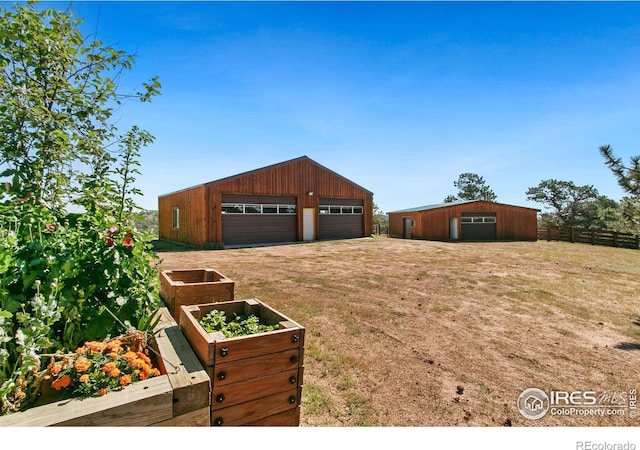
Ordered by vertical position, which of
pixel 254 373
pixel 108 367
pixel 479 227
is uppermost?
pixel 479 227

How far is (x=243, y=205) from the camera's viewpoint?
580 inches

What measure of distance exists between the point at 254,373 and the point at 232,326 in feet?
1.49

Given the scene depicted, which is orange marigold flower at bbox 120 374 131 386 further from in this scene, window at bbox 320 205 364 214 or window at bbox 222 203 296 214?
window at bbox 320 205 364 214

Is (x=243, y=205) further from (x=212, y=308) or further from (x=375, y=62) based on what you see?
(x=212, y=308)

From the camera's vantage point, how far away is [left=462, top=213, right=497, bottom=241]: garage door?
21.6 m

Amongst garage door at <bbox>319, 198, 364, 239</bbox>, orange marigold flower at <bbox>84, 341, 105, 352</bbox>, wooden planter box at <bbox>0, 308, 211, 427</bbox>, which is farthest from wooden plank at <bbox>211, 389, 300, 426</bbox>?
garage door at <bbox>319, 198, 364, 239</bbox>

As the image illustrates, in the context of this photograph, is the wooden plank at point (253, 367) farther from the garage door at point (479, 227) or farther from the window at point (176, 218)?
the garage door at point (479, 227)

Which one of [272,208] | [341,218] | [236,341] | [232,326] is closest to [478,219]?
[341,218]

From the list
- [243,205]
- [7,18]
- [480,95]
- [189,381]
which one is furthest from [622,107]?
[243,205]

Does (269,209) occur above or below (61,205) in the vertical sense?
above

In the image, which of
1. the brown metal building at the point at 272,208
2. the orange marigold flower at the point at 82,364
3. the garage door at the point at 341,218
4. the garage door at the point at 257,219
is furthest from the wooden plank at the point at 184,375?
the garage door at the point at 341,218

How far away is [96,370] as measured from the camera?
140cm

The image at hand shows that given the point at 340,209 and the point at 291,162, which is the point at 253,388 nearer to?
the point at 291,162

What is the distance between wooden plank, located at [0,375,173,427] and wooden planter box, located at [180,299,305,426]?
263mm
